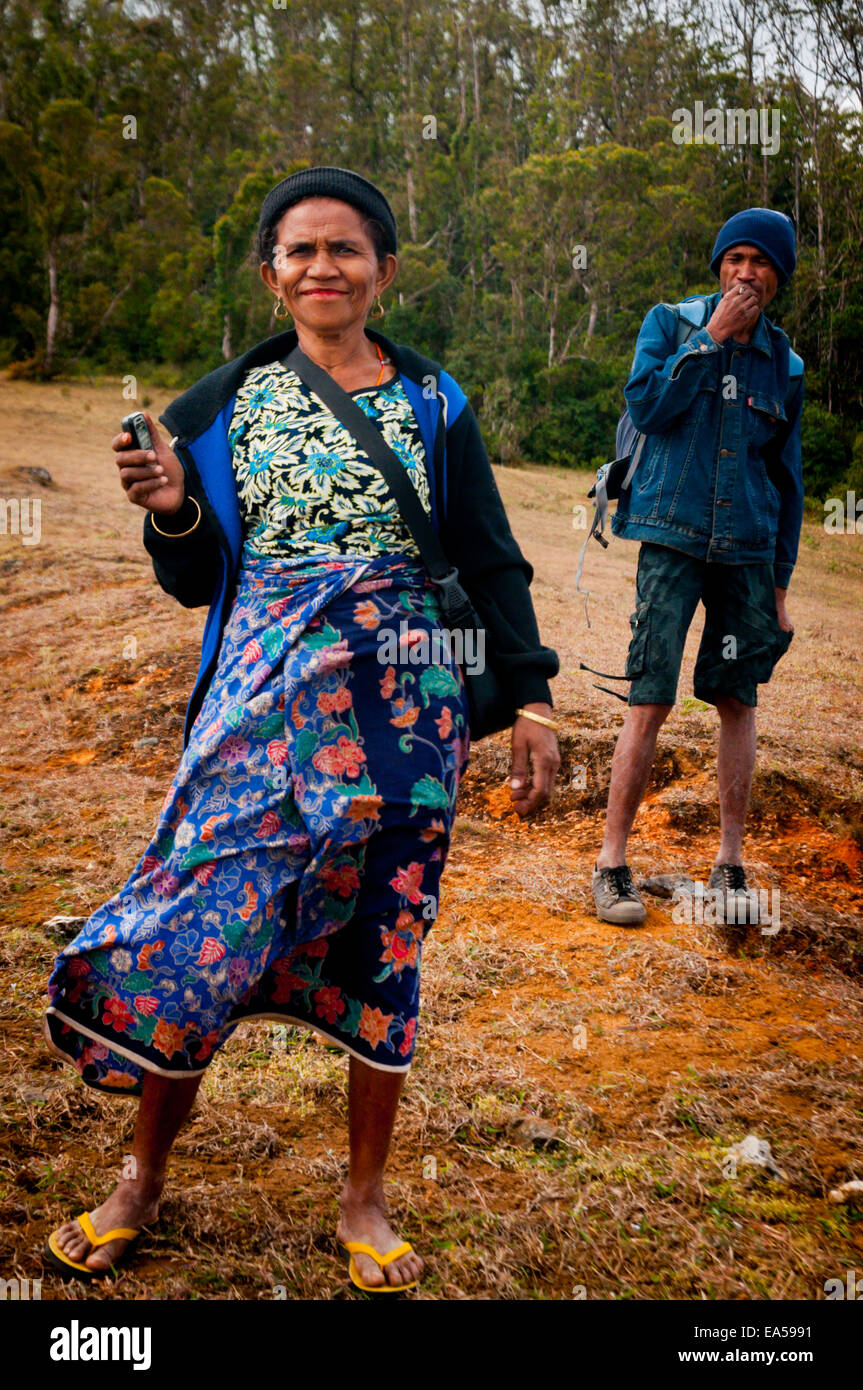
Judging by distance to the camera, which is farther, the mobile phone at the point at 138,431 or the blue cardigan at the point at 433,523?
the blue cardigan at the point at 433,523

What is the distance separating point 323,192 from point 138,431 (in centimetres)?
55

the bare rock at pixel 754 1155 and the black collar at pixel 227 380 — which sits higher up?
the black collar at pixel 227 380

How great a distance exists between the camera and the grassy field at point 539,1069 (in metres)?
1.80

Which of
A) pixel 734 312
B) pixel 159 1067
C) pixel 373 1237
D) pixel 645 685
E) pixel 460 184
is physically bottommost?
pixel 373 1237

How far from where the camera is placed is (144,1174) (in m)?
1.74

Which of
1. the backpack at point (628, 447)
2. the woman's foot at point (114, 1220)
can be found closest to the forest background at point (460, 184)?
the backpack at point (628, 447)

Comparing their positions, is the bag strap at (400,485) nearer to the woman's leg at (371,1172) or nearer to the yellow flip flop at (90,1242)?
the woman's leg at (371,1172)

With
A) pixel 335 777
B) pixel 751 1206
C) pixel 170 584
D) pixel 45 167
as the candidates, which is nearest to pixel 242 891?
pixel 335 777

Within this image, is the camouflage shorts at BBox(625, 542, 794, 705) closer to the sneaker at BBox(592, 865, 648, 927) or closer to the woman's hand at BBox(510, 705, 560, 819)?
the sneaker at BBox(592, 865, 648, 927)

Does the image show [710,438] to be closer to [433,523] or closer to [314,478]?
[433,523]

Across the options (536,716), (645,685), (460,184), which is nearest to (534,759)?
(536,716)

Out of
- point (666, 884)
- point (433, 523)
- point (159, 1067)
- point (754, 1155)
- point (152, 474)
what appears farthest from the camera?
point (666, 884)

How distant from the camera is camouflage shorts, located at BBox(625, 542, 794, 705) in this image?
299cm

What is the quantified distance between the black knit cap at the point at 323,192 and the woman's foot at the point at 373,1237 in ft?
5.49
